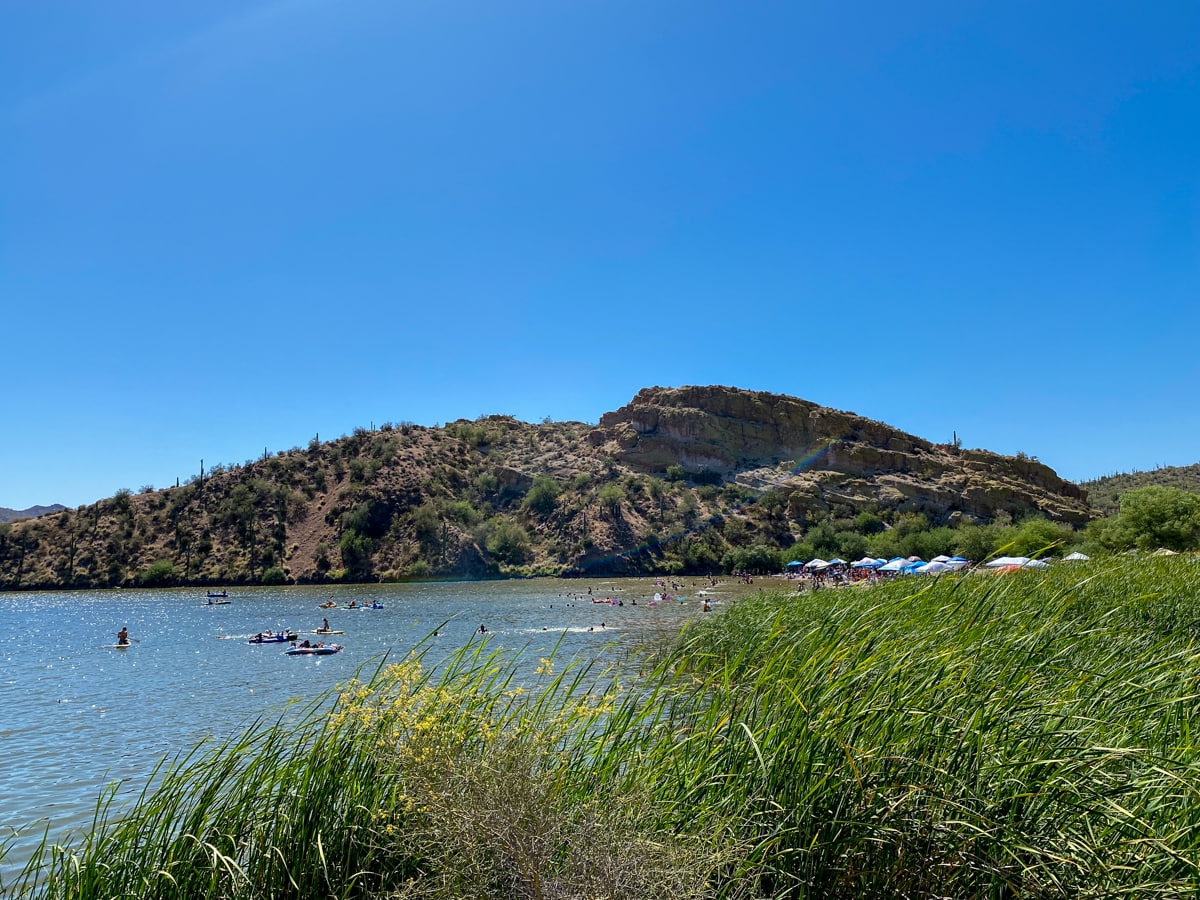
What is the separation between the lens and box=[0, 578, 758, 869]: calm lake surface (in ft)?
50.4

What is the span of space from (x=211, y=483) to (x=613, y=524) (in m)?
60.4

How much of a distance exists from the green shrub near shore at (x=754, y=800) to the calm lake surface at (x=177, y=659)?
4.00ft

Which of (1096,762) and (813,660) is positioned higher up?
(813,660)

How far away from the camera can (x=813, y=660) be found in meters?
6.42

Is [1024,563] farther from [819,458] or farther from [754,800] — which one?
[819,458]

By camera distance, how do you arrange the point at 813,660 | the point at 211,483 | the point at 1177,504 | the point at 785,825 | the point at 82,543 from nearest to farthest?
the point at 785,825 < the point at 813,660 < the point at 1177,504 < the point at 82,543 < the point at 211,483

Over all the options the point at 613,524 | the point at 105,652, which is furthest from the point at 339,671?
the point at 613,524

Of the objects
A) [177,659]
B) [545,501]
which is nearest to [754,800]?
[177,659]

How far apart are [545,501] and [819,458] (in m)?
52.6

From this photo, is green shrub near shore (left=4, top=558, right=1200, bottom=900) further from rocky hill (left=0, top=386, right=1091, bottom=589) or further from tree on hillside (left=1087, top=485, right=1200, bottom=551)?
rocky hill (left=0, top=386, right=1091, bottom=589)

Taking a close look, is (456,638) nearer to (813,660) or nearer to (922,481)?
(813,660)

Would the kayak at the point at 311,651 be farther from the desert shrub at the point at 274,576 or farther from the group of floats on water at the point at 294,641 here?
the desert shrub at the point at 274,576

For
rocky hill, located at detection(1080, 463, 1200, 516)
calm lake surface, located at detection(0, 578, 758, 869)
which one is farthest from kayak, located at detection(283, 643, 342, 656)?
rocky hill, located at detection(1080, 463, 1200, 516)

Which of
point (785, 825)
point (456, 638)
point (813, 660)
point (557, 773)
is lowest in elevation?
point (456, 638)
